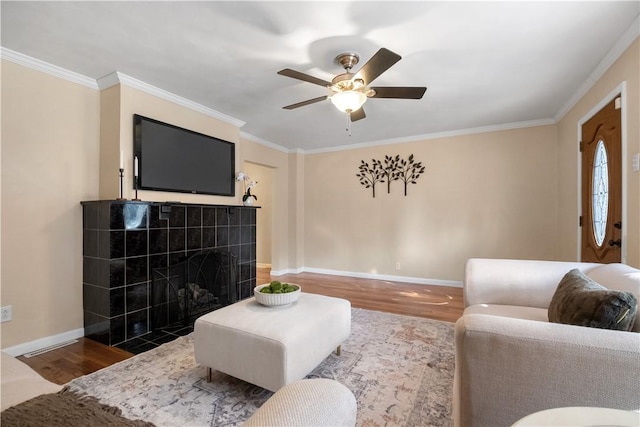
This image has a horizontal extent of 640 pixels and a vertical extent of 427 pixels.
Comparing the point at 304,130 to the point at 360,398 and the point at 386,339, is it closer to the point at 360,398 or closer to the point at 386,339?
the point at 386,339

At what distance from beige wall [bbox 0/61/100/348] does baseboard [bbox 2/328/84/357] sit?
3 cm

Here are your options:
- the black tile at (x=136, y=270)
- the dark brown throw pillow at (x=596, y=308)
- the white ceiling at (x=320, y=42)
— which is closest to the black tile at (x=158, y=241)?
the black tile at (x=136, y=270)

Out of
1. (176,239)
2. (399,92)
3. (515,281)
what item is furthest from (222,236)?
(515,281)

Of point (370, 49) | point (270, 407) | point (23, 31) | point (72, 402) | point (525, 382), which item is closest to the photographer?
point (270, 407)

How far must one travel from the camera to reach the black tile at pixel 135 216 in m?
2.46

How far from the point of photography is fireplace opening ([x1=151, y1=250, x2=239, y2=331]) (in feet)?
8.94

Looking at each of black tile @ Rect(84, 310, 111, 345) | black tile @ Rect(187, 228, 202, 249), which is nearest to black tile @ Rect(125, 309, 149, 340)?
black tile @ Rect(84, 310, 111, 345)

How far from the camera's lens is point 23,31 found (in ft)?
6.50

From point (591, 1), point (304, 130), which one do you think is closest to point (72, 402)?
point (591, 1)

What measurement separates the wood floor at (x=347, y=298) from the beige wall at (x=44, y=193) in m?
0.37

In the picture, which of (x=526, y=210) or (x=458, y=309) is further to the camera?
(x=526, y=210)

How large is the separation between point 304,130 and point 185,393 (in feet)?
11.7

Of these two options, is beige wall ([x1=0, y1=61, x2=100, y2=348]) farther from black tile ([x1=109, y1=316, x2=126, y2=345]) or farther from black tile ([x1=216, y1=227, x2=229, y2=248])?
black tile ([x1=216, y1=227, x2=229, y2=248])

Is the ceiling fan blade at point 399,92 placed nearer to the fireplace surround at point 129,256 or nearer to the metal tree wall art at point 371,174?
the fireplace surround at point 129,256
